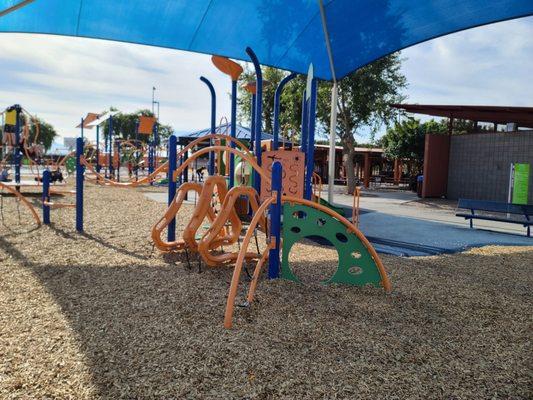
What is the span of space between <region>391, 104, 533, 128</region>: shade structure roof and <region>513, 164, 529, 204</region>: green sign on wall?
16.4 feet

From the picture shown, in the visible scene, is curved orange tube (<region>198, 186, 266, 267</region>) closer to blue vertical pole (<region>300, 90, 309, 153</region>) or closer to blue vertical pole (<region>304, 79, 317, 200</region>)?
blue vertical pole (<region>304, 79, 317, 200</region>)

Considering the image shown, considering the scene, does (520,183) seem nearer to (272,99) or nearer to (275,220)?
(275,220)

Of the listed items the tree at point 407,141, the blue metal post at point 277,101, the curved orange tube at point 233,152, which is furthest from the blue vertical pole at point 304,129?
the tree at point 407,141

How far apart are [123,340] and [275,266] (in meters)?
1.80

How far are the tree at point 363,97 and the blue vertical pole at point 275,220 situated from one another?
14.7 metres

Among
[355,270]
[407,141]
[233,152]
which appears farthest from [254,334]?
[407,141]

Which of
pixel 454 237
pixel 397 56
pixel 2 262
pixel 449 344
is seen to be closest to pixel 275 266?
pixel 449 344

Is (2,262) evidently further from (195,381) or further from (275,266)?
(195,381)

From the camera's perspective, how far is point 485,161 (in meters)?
16.1

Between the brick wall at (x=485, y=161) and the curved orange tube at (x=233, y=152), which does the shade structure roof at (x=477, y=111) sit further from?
the curved orange tube at (x=233, y=152)

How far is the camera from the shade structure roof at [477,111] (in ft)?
50.0

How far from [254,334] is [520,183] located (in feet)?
34.3

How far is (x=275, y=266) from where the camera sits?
4312mm

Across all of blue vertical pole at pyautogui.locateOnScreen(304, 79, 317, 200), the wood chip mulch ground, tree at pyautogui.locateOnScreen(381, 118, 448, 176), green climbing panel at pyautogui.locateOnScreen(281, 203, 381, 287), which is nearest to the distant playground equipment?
green climbing panel at pyautogui.locateOnScreen(281, 203, 381, 287)
